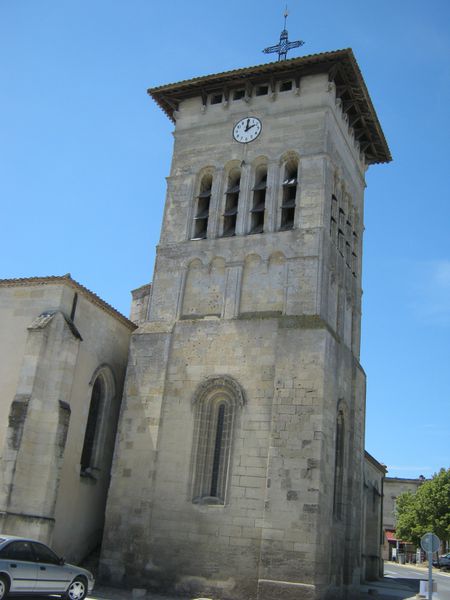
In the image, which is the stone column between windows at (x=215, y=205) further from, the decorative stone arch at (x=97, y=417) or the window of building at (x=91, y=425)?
the window of building at (x=91, y=425)

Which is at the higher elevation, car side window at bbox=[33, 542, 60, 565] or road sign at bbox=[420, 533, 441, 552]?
road sign at bbox=[420, 533, 441, 552]

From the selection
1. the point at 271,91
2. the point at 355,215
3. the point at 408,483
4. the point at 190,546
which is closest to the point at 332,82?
the point at 271,91

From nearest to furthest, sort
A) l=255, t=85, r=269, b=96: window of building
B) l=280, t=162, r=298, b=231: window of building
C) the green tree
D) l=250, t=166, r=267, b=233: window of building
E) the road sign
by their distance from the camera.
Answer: the road sign → l=280, t=162, r=298, b=231: window of building → l=250, t=166, r=267, b=233: window of building → l=255, t=85, r=269, b=96: window of building → the green tree

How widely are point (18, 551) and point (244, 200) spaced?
1367 cm

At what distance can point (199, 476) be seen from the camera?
1938cm

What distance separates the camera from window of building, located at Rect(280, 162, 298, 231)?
22.0 m

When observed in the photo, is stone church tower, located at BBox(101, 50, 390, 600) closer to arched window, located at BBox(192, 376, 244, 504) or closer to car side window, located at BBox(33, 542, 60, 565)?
arched window, located at BBox(192, 376, 244, 504)

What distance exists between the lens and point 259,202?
907 inches

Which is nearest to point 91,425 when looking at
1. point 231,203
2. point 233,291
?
point 233,291

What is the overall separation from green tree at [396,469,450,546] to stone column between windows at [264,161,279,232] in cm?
3266

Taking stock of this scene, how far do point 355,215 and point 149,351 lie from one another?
10256 millimetres

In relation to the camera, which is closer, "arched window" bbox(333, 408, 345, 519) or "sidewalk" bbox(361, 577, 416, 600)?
"arched window" bbox(333, 408, 345, 519)

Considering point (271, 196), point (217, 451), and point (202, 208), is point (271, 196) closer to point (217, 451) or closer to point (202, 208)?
point (202, 208)

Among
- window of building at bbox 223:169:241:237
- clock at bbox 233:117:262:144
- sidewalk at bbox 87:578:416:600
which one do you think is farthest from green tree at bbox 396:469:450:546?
clock at bbox 233:117:262:144
